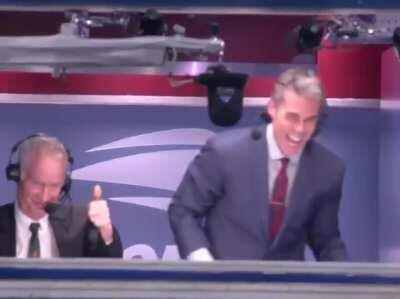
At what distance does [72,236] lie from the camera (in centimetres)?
351

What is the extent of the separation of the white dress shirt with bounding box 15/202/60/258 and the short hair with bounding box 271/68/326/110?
0.90m

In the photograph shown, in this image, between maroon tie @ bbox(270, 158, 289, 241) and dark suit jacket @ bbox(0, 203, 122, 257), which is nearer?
dark suit jacket @ bbox(0, 203, 122, 257)

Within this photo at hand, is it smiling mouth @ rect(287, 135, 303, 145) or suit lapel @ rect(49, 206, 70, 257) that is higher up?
smiling mouth @ rect(287, 135, 303, 145)

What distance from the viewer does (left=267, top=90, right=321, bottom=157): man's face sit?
372 centimetres

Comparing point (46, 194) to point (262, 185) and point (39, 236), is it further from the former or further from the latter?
point (262, 185)

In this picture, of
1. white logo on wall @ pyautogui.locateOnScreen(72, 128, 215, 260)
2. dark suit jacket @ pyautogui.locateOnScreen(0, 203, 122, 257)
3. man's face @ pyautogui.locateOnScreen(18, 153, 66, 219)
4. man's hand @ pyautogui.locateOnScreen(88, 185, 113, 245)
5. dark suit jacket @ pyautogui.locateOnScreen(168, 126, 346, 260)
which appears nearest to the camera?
dark suit jacket @ pyautogui.locateOnScreen(0, 203, 122, 257)

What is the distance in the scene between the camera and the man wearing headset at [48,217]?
3.50 metres

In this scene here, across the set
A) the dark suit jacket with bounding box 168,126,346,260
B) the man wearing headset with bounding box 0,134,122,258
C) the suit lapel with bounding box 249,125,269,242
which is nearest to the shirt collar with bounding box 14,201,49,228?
the man wearing headset with bounding box 0,134,122,258

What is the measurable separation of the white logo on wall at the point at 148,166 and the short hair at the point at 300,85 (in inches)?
40.3

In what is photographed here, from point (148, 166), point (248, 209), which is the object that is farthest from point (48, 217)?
point (148, 166)

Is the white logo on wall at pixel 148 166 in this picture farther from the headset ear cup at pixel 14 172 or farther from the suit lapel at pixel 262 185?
the suit lapel at pixel 262 185

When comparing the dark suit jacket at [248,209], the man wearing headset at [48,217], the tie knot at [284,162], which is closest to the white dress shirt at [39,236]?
the man wearing headset at [48,217]

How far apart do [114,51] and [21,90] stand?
1774 millimetres

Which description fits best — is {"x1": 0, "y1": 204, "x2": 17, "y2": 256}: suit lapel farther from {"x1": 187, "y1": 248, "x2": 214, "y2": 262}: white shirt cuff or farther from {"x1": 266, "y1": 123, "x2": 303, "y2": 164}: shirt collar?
{"x1": 266, "y1": 123, "x2": 303, "y2": 164}: shirt collar
